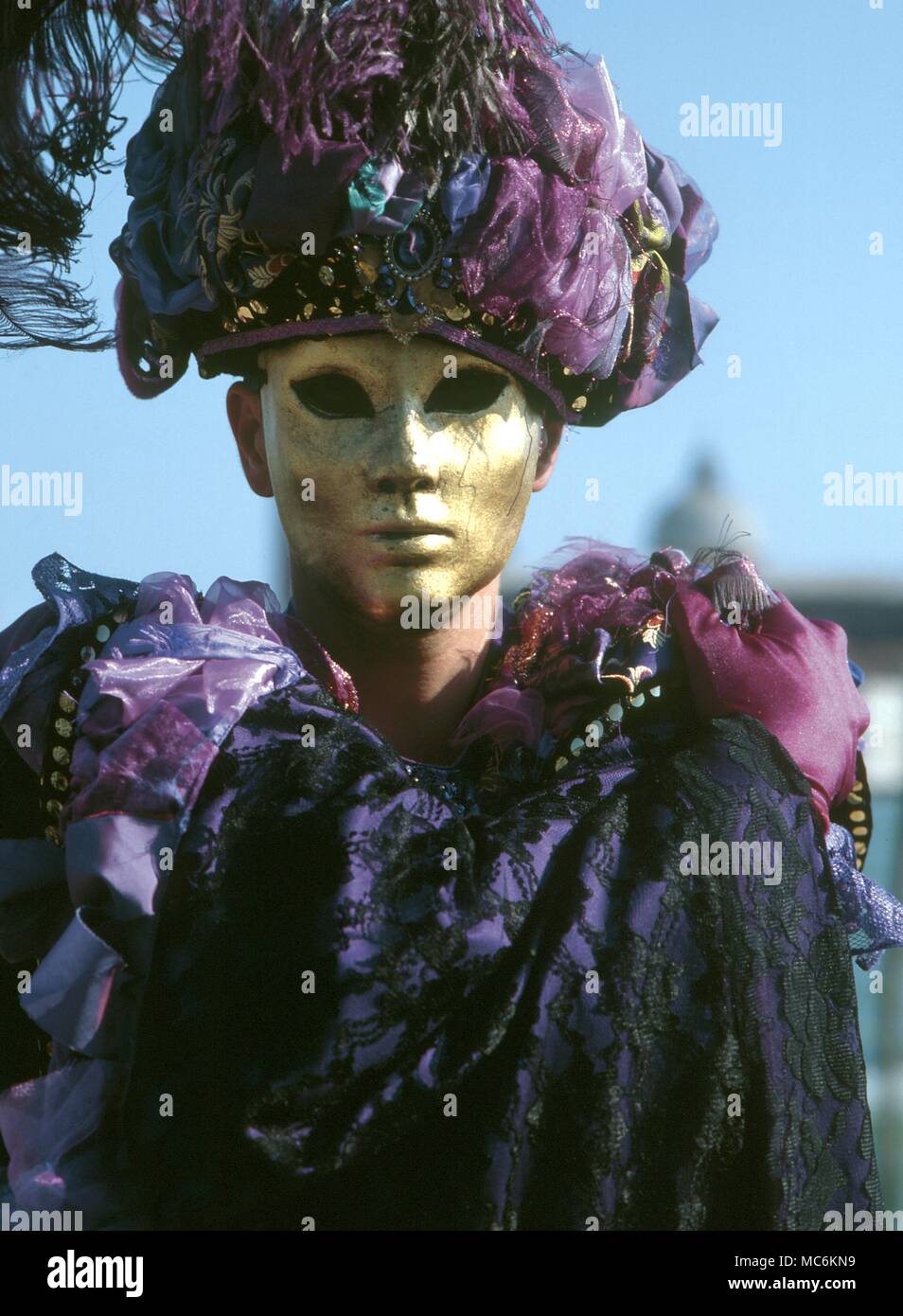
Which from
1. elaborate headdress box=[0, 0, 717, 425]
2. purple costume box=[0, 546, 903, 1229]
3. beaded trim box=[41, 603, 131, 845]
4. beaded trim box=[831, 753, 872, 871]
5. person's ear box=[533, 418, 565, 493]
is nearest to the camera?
purple costume box=[0, 546, 903, 1229]

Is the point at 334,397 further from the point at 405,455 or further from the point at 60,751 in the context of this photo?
the point at 60,751

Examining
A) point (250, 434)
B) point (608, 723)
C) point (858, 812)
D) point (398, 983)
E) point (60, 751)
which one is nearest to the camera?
point (398, 983)

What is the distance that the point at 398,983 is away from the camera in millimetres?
1750

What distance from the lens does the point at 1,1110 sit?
1871 mm

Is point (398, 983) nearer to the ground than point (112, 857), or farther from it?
nearer to the ground

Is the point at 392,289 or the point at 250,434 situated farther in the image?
the point at 250,434

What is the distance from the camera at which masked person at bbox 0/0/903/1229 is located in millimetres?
1759

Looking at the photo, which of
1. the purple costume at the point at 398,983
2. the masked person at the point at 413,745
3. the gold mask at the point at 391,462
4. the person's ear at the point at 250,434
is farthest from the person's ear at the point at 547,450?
the purple costume at the point at 398,983

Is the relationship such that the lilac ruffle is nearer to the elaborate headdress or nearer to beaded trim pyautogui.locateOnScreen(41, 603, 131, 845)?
beaded trim pyautogui.locateOnScreen(41, 603, 131, 845)

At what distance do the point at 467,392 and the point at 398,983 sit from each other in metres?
0.79

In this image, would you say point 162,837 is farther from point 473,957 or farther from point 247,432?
point 247,432

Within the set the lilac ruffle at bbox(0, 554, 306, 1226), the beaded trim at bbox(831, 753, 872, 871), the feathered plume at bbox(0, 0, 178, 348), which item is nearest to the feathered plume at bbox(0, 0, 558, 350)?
the feathered plume at bbox(0, 0, 178, 348)

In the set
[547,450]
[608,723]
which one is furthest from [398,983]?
[547,450]

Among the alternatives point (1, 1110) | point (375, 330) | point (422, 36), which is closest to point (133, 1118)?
point (1, 1110)
